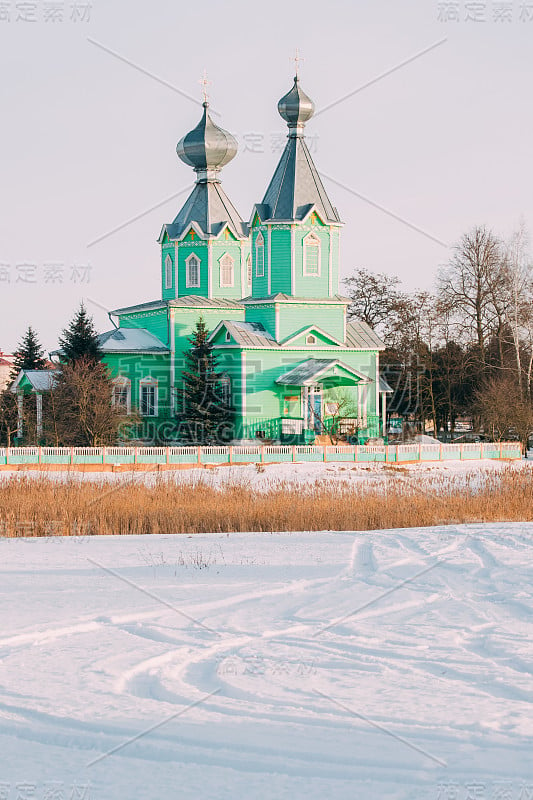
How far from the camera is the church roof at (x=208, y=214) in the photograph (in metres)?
34.1

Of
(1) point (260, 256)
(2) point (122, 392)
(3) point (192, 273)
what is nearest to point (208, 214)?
(3) point (192, 273)

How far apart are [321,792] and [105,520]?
988cm

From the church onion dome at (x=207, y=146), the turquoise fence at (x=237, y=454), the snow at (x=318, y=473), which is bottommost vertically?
the snow at (x=318, y=473)

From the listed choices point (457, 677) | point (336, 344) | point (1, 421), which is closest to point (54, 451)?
point (1, 421)

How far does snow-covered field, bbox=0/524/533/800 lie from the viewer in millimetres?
4648

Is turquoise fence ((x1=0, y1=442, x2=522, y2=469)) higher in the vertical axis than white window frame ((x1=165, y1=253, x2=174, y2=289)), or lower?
lower

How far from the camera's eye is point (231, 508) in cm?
1476

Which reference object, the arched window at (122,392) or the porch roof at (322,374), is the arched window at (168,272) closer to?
the arched window at (122,392)

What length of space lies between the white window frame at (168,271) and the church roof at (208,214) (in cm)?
79

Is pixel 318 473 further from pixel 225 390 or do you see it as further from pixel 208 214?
pixel 208 214

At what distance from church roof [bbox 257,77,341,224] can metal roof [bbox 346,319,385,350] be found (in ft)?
12.0

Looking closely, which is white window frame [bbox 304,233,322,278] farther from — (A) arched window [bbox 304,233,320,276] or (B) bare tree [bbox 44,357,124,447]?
(B) bare tree [bbox 44,357,124,447]

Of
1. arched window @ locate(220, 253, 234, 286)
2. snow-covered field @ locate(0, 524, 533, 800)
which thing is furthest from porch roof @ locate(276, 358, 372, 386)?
snow-covered field @ locate(0, 524, 533, 800)

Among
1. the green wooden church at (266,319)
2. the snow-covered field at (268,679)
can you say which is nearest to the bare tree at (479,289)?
Result: the green wooden church at (266,319)
